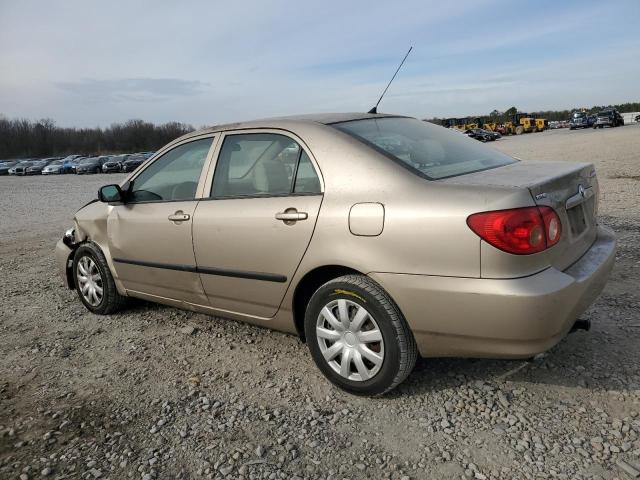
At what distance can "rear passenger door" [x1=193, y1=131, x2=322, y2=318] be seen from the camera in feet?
9.97

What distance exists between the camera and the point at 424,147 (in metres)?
3.21

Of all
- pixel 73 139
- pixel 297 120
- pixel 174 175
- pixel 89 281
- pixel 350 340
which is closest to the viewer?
pixel 350 340

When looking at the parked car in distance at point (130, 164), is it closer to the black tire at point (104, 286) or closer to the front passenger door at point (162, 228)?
the black tire at point (104, 286)

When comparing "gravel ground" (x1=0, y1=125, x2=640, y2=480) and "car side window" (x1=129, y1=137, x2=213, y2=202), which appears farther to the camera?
"car side window" (x1=129, y1=137, x2=213, y2=202)

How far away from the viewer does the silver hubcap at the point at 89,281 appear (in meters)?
4.60

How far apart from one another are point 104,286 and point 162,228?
1107 mm

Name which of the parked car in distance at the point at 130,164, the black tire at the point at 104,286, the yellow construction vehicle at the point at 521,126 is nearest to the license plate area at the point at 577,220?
the black tire at the point at 104,286

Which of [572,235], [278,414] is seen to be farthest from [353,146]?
[278,414]

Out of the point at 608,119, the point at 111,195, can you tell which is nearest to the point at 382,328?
the point at 111,195

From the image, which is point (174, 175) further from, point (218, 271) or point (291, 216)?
point (291, 216)

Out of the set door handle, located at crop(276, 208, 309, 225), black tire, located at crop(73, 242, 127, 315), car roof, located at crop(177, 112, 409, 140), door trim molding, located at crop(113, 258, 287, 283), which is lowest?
black tire, located at crop(73, 242, 127, 315)

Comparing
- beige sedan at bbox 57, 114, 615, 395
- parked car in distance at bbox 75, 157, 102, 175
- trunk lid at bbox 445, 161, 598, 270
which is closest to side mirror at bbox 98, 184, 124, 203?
beige sedan at bbox 57, 114, 615, 395

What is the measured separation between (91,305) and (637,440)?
4208mm

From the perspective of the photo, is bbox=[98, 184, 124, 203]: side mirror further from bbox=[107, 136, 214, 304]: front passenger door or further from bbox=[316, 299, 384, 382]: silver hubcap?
bbox=[316, 299, 384, 382]: silver hubcap
